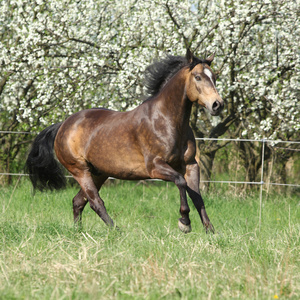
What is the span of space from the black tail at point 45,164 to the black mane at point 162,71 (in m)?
1.80

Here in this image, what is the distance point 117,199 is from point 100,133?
2.69 metres

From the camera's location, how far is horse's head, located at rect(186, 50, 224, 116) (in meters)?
4.96

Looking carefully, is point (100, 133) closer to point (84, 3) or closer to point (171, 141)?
point (171, 141)

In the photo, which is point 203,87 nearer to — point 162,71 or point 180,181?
point 162,71

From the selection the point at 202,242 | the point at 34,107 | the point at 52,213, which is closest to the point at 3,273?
the point at 202,242

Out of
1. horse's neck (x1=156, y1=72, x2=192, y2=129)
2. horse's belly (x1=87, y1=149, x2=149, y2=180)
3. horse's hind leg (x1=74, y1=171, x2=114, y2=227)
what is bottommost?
horse's hind leg (x1=74, y1=171, x2=114, y2=227)

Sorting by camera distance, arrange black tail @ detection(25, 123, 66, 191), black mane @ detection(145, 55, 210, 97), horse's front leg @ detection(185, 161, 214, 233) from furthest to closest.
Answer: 1. black tail @ detection(25, 123, 66, 191)
2. black mane @ detection(145, 55, 210, 97)
3. horse's front leg @ detection(185, 161, 214, 233)

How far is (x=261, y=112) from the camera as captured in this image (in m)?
9.59

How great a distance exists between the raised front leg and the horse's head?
0.75 m

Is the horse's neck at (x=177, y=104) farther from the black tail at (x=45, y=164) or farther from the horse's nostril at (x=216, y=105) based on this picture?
the black tail at (x=45, y=164)

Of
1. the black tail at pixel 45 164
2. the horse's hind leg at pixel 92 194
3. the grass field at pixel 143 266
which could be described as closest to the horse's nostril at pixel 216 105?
the grass field at pixel 143 266

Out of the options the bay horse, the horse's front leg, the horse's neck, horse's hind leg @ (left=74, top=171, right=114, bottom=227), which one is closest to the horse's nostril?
the bay horse

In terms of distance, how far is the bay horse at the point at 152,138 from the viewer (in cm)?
Answer: 519

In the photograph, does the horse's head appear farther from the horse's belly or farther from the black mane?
the horse's belly
